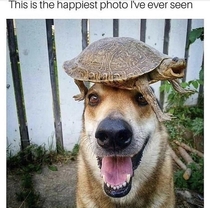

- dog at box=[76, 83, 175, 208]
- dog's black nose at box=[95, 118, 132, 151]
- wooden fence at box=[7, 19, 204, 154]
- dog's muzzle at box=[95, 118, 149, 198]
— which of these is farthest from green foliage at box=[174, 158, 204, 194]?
dog's black nose at box=[95, 118, 132, 151]

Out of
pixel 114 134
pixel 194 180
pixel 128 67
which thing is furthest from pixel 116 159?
pixel 194 180

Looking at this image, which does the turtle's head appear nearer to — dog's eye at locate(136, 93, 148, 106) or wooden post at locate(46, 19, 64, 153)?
dog's eye at locate(136, 93, 148, 106)

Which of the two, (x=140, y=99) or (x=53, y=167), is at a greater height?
(x=140, y=99)

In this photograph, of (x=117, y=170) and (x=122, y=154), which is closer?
(x=122, y=154)

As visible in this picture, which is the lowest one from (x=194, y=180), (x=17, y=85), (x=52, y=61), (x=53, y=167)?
(x=53, y=167)

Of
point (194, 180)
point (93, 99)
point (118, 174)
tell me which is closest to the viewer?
point (118, 174)

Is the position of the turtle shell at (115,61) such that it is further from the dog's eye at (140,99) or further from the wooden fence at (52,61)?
the wooden fence at (52,61)

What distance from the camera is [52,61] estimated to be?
3.13 m

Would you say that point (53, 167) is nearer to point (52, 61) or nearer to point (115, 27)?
point (52, 61)

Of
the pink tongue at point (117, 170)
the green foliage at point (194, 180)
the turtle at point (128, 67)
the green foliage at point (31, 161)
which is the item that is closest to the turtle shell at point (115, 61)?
the turtle at point (128, 67)

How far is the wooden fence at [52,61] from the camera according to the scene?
3.01 metres

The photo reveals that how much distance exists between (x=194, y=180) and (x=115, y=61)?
1735 millimetres

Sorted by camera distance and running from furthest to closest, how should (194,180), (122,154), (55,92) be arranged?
(55,92) < (194,180) < (122,154)

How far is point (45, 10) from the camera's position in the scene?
2.05m
